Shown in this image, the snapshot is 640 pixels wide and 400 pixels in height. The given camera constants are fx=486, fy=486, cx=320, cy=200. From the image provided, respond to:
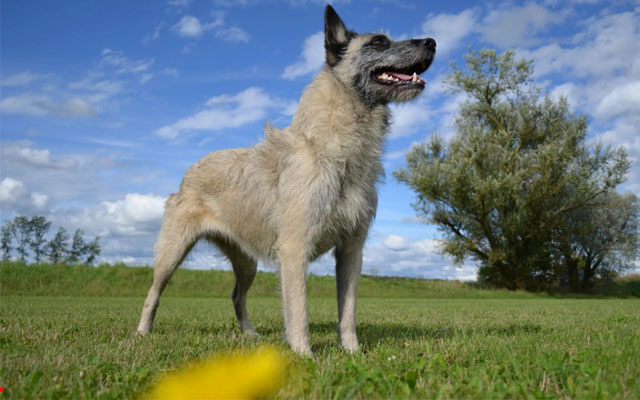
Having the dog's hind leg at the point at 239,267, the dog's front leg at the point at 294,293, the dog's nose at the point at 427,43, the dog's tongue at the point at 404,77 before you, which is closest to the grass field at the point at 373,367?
the dog's front leg at the point at 294,293

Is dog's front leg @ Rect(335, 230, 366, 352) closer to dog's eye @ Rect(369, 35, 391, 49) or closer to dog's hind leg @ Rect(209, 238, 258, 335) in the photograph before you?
dog's eye @ Rect(369, 35, 391, 49)

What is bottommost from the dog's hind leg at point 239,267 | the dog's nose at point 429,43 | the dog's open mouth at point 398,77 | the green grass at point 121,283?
the green grass at point 121,283

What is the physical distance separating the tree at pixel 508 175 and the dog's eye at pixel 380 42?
2453cm

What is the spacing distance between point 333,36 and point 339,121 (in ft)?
3.45

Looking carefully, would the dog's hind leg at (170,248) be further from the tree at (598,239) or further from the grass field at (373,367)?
the tree at (598,239)

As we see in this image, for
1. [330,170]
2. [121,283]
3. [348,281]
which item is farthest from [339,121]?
[121,283]

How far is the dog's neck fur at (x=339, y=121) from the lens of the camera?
4492 mm

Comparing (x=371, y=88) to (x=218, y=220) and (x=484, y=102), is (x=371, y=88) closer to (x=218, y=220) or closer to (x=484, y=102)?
(x=218, y=220)

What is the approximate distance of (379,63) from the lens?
479 cm

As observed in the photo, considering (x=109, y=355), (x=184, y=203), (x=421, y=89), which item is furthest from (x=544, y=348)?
(x=184, y=203)

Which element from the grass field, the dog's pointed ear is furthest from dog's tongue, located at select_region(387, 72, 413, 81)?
the grass field

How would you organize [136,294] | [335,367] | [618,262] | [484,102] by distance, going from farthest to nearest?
[618,262], [484,102], [136,294], [335,367]

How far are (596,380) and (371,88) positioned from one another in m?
3.07

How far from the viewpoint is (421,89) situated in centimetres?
480
